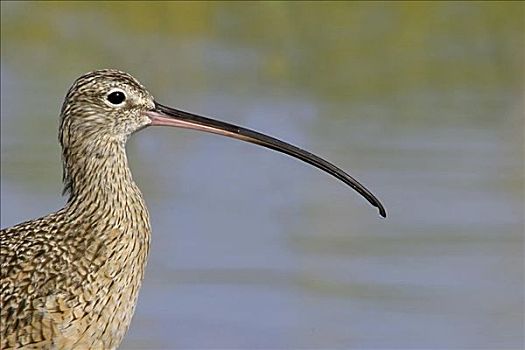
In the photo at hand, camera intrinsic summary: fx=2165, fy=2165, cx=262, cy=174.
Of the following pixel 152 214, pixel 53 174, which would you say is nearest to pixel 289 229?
pixel 152 214

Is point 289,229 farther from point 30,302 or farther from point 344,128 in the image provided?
point 30,302

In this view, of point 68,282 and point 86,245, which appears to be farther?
point 86,245

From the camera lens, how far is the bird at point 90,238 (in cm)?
776

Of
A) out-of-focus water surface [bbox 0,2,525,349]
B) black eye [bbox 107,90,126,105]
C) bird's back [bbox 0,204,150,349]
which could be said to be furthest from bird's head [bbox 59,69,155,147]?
out-of-focus water surface [bbox 0,2,525,349]

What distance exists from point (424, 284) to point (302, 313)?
672mm

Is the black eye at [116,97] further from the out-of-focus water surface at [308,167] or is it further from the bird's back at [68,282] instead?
the out-of-focus water surface at [308,167]

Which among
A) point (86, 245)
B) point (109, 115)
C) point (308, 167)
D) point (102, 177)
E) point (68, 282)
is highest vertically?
point (308, 167)

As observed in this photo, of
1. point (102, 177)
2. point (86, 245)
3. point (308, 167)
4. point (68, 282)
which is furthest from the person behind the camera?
point (308, 167)

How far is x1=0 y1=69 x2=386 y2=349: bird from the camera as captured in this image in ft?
25.5

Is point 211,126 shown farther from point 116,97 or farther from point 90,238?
point 90,238

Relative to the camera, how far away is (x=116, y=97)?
7973 millimetres

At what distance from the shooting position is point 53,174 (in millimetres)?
11633

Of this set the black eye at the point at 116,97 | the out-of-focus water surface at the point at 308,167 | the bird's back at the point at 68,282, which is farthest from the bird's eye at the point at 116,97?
the out-of-focus water surface at the point at 308,167

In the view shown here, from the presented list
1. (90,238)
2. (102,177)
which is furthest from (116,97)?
(90,238)
